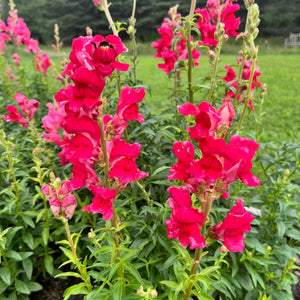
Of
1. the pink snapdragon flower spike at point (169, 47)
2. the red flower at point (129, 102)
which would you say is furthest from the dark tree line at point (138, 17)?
the red flower at point (129, 102)

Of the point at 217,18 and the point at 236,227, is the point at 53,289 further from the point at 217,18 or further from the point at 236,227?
the point at 217,18

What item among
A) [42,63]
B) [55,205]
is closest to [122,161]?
[55,205]

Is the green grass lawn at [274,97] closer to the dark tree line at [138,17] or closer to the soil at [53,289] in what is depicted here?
the soil at [53,289]

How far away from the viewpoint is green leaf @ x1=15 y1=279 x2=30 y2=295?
2.29 meters

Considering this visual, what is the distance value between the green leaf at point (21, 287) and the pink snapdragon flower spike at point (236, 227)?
1.78 m

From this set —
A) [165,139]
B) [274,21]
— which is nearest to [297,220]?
[165,139]

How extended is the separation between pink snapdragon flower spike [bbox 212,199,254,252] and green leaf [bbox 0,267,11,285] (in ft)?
5.74

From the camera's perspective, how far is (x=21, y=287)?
2.32 m

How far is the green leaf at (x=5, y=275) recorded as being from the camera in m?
2.17

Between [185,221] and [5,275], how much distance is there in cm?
171

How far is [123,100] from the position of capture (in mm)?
1489

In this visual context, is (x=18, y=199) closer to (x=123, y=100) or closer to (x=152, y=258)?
(x=152, y=258)

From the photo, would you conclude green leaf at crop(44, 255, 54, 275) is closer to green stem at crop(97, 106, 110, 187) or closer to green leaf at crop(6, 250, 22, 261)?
green leaf at crop(6, 250, 22, 261)

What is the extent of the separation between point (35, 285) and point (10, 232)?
0.55 meters
